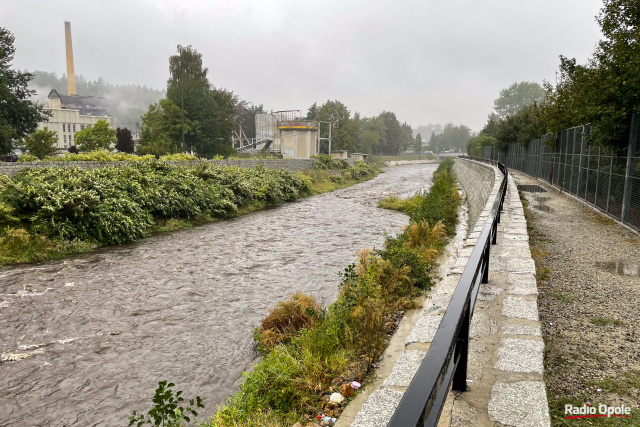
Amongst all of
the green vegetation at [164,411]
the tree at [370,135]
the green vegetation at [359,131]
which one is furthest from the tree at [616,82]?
the tree at [370,135]

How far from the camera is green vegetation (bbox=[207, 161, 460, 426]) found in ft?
15.8

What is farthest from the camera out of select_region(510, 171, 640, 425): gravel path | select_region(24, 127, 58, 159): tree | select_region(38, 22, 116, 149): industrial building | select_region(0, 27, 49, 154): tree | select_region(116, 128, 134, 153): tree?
select_region(38, 22, 116, 149): industrial building

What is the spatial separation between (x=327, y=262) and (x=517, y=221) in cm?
489

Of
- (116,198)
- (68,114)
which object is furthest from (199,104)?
(68,114)

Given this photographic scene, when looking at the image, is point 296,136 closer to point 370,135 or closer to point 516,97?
point 370,135

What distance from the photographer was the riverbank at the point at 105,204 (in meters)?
12.5

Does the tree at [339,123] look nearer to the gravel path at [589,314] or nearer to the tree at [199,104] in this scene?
the tree at [199,104]

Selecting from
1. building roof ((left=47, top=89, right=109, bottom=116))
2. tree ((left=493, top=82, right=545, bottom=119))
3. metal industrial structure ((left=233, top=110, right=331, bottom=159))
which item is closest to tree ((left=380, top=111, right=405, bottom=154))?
tree ((left=493, top=82, right=545, bottom=119))

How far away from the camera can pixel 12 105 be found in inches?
1319

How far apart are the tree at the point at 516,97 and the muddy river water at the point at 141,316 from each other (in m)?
138

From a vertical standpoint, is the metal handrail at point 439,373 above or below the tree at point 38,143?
below

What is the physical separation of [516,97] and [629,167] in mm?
143568

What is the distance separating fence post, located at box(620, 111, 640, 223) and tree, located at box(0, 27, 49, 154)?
34.0 meters

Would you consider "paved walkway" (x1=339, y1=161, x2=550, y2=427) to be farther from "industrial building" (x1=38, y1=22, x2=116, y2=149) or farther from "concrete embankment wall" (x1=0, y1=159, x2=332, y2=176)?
"industrial building" (x1=38, y1=22, x2=116, y2=149)
